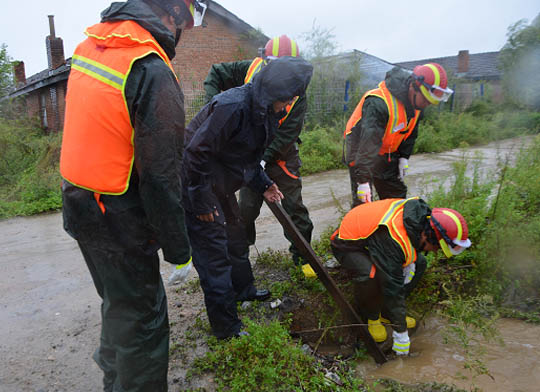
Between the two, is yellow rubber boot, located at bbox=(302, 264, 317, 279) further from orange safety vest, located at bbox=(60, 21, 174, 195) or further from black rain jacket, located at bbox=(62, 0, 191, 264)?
orange safety vest, located at bbox=(60, 21, 174, 195)

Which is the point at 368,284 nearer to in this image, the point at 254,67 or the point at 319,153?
the point at 254,67

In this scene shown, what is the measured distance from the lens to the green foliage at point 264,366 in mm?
2266

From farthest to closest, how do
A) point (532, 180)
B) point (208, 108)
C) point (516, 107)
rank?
1. point (516, 107)
2. point (532, 180)
3. point (208, 108)

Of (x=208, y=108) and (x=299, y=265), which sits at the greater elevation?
(x=208, y=108)

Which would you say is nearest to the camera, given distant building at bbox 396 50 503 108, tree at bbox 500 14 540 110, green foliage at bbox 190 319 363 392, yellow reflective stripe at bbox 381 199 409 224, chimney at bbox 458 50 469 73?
green foliage at bbox 190 319 363 392

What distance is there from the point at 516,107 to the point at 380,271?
1587cm

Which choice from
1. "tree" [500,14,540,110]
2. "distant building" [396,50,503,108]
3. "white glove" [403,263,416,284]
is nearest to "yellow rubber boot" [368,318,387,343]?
"white glove" [403,263,416,284]

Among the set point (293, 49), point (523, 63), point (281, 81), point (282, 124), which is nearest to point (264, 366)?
point (281, 81)

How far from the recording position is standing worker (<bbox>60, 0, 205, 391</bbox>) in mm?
1557

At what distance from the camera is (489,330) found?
244cm

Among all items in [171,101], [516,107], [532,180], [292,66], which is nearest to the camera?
[171,101]

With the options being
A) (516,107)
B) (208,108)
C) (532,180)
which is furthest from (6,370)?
(516,107)

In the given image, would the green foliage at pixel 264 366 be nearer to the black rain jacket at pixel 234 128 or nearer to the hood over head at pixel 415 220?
the black rain jacket at pixel 234 128

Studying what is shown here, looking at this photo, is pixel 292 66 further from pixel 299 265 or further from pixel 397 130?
pixel 299 265
